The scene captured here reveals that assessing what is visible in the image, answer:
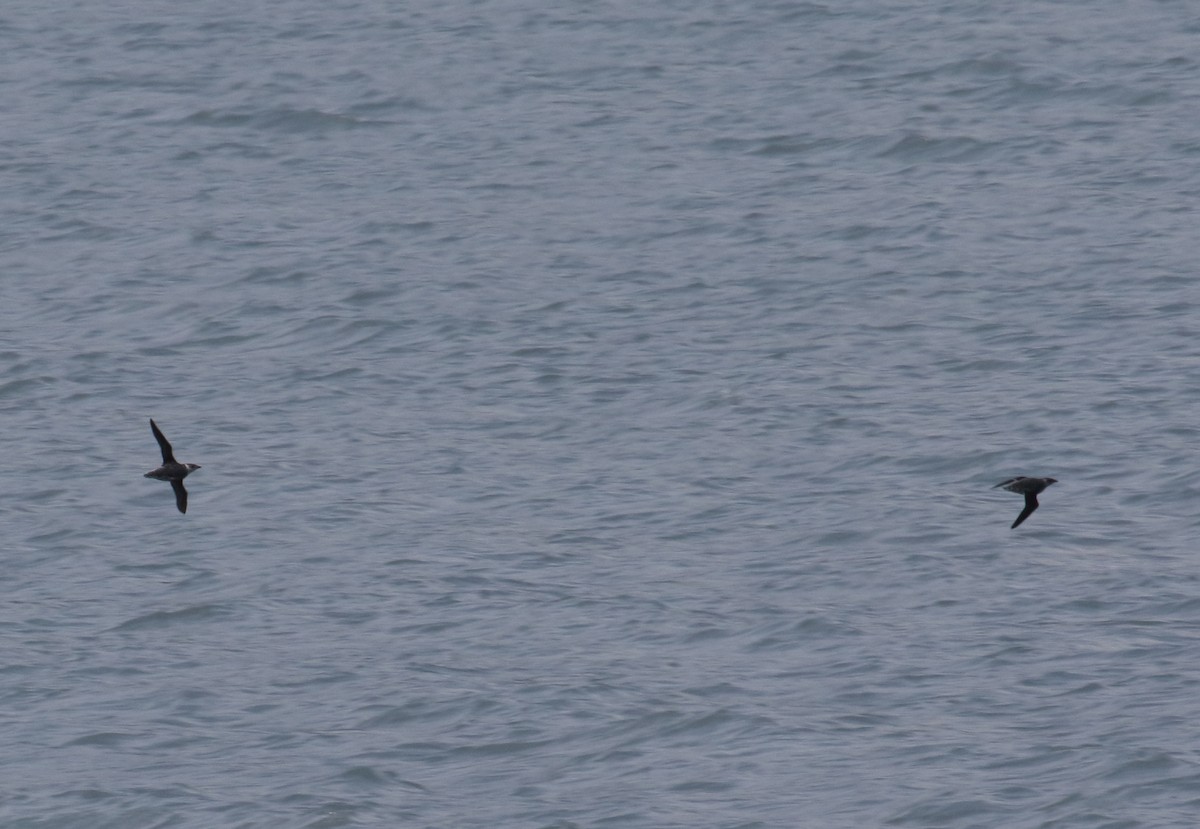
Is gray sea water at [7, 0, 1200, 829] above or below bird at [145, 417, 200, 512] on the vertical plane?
below

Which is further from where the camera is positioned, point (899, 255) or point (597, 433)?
point (899, 255)

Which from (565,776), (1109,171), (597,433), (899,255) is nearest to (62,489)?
(597,433)

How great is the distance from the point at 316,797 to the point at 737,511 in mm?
7103

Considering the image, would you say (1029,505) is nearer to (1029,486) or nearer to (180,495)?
(1029,486)

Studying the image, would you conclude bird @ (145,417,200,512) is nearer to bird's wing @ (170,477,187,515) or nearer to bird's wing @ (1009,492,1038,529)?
bird's wing @ (170,477,187,515)

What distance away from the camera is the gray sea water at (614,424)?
76.3 ft

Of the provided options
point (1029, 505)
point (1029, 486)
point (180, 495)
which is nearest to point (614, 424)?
point (1029, 486)

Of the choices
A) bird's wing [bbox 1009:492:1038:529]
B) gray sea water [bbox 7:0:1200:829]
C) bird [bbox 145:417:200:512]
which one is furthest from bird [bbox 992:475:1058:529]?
bird [bbox 145:417:200:512]

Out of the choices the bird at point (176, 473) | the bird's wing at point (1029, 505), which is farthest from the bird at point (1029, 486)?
the bird at point (176, 473)

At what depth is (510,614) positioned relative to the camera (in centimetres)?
2594

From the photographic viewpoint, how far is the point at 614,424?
99.4ft

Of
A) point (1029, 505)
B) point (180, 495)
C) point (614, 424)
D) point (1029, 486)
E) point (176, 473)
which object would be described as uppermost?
point (176, 473)

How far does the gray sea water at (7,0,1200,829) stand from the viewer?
23266 millimetres

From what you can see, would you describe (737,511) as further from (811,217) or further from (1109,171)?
(1109,171)
